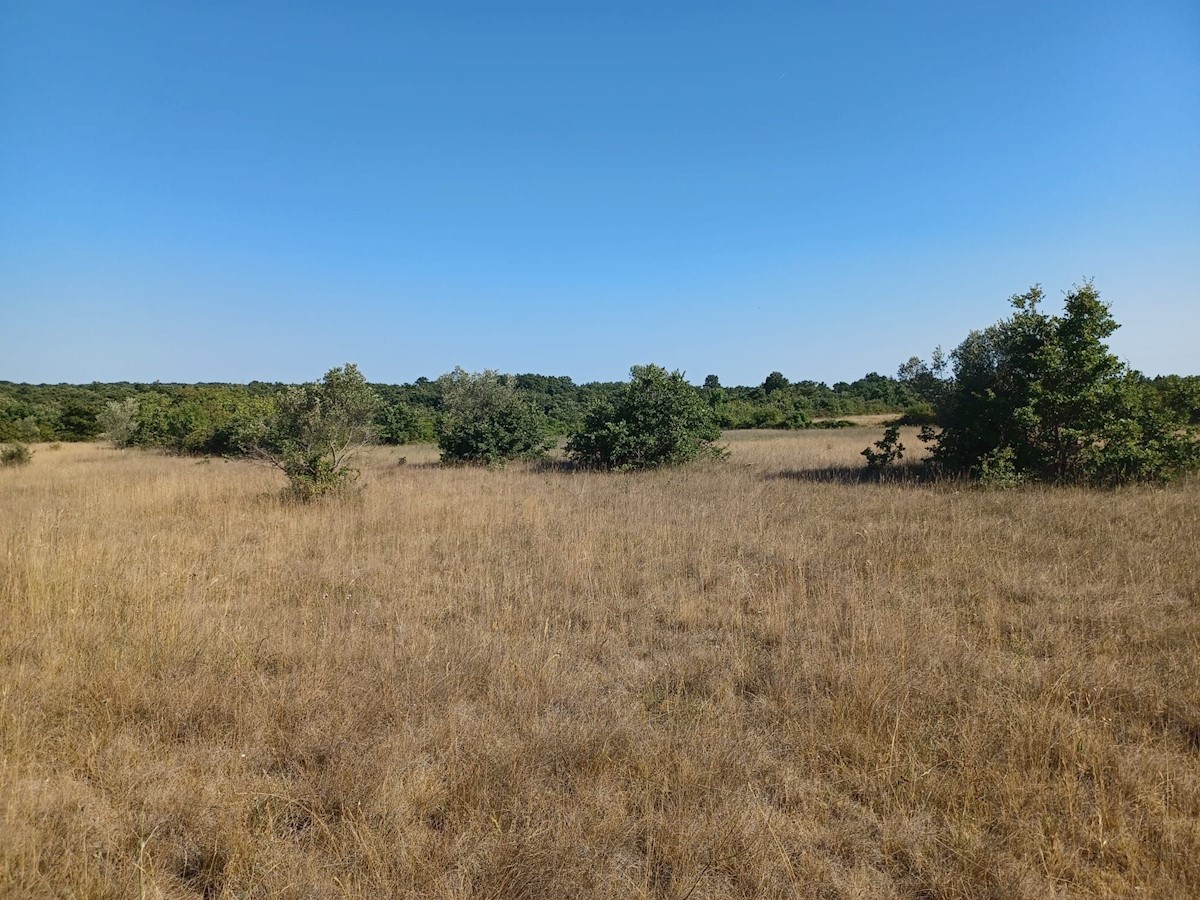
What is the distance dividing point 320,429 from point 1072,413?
12.9 m

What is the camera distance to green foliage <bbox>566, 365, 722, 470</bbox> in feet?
49.8

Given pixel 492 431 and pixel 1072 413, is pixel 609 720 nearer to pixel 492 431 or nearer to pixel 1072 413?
pixel 1072 413

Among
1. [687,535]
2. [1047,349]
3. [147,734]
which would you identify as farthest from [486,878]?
[1047,349]

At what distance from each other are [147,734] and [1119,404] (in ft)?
41.6

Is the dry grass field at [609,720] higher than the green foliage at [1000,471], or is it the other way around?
the green foliage at [1000,471]

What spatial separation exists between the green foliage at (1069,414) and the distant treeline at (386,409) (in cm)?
77

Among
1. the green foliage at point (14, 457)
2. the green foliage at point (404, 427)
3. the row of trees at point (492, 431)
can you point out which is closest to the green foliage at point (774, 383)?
the green foliage at point (404, 427)

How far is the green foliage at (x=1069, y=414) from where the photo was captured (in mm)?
9211

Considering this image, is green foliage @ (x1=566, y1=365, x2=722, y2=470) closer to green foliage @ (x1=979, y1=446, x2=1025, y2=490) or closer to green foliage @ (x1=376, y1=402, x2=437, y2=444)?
green foliage @ (x1=979, y1=446, x2=1025, y2=490)

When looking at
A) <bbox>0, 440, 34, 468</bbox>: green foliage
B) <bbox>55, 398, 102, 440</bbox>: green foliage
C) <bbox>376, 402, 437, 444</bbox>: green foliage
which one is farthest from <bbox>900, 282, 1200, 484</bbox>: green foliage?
<bbox>55, 398, 102, 440</bbox>: green foliage

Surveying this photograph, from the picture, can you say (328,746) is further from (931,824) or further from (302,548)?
(302,548)

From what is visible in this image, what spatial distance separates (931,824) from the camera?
7.85 feet

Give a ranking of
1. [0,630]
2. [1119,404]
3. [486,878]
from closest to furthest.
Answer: [486,878] → [0,630] → [1119,404]

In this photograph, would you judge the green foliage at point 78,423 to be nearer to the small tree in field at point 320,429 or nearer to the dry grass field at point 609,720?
the small tree in field at point 320,429
